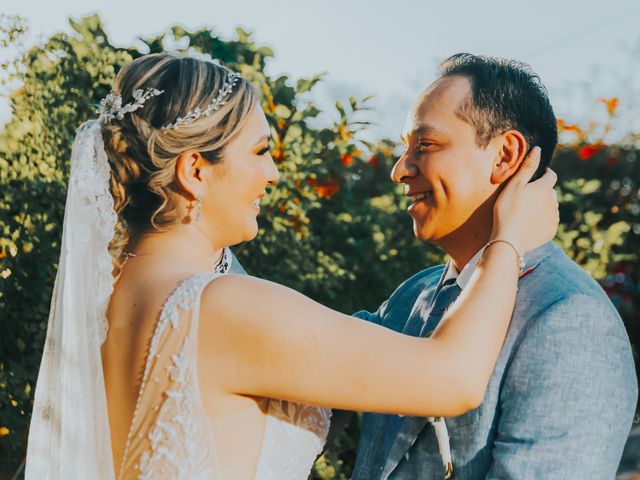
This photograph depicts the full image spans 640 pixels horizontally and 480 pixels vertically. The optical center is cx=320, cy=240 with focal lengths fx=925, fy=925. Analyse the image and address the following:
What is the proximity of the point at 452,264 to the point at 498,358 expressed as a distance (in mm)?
572

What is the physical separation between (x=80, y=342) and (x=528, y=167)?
4.52 ft

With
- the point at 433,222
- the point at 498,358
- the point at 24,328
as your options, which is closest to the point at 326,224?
the point at 24,328

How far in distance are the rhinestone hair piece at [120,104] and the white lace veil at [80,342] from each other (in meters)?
0.06

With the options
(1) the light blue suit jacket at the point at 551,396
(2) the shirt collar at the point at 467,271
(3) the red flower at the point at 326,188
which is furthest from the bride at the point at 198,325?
(3) the red flower at the point at 326,188

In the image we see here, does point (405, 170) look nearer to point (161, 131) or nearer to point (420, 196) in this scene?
point (420, 196)

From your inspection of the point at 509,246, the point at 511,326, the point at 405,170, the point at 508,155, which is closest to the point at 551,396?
the point at 511,326

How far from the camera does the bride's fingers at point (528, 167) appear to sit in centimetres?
270

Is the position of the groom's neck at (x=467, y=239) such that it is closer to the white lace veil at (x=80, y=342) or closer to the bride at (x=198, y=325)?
the bride at (x=198, y=325)

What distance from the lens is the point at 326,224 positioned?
5.05 m

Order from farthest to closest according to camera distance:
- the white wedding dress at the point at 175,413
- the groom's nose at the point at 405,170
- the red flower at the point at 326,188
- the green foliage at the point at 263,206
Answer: the red flower at the point at 326,188 → the green foliage at the point at 263,206 → the groom's nose at the point at 405,170 → the white wedding dress at the point at 175,413

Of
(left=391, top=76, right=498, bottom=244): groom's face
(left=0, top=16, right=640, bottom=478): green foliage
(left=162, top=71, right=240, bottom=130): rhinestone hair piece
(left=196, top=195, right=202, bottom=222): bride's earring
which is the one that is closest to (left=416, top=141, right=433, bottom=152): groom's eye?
(left=391, top=76, right=498, bottom=244): groom's face

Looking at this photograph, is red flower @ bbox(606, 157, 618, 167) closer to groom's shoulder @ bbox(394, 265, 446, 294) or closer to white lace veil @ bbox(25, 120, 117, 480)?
groom's shoulder @ bbox(394, 265, 446, 294)

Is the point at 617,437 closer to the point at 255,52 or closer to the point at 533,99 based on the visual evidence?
the point at 533,99

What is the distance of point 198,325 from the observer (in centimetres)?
237
